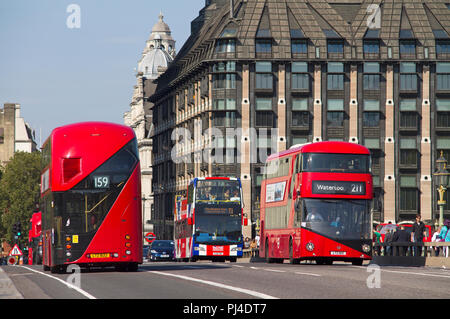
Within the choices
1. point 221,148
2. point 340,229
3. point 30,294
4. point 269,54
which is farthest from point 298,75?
point 30,294

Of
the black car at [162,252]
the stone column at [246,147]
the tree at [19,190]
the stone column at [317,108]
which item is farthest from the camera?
the tree at [19,190]

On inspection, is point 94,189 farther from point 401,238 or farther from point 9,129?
point 9,129

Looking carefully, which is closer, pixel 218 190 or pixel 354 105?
pixel 218 190


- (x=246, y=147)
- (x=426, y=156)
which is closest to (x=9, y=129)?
(x=246, y=147)

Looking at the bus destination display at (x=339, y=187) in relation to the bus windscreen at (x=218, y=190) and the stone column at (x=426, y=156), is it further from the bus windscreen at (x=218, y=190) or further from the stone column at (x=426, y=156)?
the stone column at (x=426, y=156)

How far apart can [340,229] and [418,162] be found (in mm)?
73096

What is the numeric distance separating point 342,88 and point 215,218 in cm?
5903

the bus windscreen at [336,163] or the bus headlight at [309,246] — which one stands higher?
the bus windscreen at [336,163]

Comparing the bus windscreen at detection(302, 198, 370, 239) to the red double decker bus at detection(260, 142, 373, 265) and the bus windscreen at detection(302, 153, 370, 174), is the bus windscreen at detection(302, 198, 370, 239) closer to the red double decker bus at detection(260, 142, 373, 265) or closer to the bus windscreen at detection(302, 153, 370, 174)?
the red double decker bus at detection(260, 142, 373, 265)

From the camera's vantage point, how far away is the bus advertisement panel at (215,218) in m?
56.7

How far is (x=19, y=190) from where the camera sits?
490 feet

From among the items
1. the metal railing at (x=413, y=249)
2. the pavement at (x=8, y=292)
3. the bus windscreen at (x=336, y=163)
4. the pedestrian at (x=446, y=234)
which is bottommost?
the pavement at (x=8, y=292)

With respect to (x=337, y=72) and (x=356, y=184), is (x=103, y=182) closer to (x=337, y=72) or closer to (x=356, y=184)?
(x=356, y=184)

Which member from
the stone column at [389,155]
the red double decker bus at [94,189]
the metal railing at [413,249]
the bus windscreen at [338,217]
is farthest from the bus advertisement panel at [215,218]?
the stone column at [389,155]
